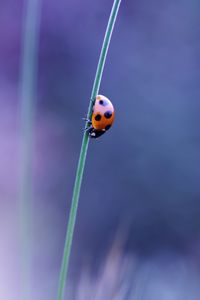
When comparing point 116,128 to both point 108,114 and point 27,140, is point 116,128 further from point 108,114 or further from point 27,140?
point 27,140

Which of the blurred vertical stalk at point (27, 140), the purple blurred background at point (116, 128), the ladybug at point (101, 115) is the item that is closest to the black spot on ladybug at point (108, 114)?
the ladybug at point (101, 115)

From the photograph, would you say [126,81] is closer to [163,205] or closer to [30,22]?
[163,205]

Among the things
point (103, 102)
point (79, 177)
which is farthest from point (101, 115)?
point (79, 177)

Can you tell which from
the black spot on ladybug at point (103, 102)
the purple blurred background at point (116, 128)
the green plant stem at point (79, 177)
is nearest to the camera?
the green plant stem at point (79, 177)

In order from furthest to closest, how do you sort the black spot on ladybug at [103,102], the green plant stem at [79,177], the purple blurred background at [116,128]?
the purple blurred background at [116,128] → the black spot on ladybug at [103,102] → the green plant stem at [79,177]

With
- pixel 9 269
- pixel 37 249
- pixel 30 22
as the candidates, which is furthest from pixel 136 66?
pixel 30 22

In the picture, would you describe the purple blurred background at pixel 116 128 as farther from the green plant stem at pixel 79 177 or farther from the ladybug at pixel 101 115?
the green plant stem at pixel 79 177

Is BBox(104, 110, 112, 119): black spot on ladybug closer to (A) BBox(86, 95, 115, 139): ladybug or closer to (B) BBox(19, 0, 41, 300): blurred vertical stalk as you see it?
(A) BBox(86, 95, 115, 139): ladybug

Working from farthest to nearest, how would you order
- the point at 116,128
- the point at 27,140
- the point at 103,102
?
the point at 116,128 → the point at 103,102 → the point at 27,140
